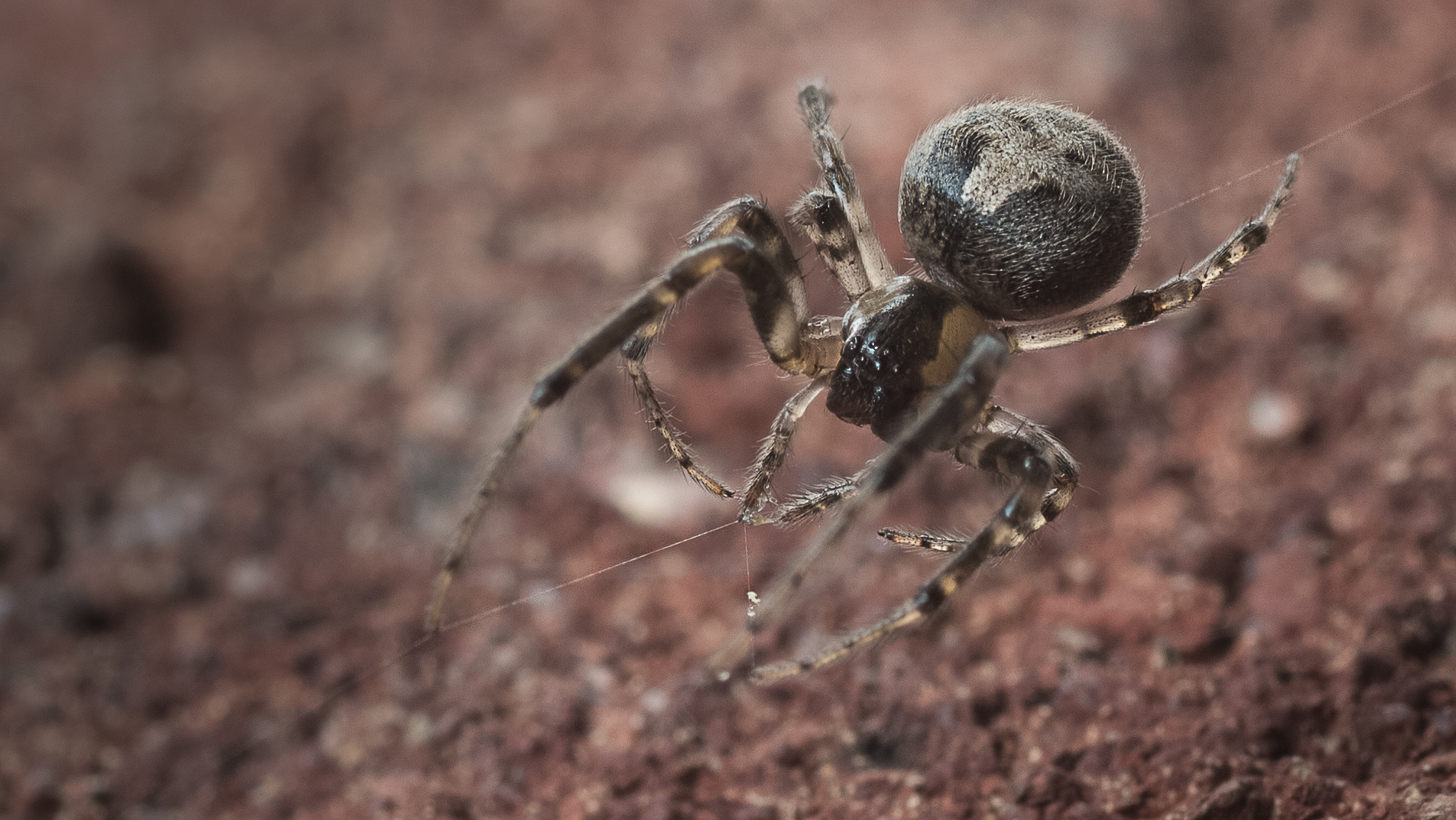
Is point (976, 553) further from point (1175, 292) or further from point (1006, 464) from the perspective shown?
point (1175, 292)

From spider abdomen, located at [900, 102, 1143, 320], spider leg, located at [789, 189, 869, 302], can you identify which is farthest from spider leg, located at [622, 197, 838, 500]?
spider abdomen, located at [900, 102, 1143, 320]

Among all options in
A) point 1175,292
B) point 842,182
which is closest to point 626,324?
point 842,182

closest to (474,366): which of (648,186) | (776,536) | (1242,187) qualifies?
(648,186)

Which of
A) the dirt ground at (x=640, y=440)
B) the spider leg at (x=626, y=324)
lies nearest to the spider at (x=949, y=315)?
the spider leg at (x=626, y=324)

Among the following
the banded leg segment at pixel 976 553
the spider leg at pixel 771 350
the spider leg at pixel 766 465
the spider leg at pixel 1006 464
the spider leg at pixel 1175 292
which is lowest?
the banded leg segment at pixel 976 553

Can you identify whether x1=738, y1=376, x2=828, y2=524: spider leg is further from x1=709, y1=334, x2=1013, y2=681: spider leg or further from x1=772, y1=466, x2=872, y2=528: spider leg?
x1=709, y1=334, x2=1013, y2=681: spider leg

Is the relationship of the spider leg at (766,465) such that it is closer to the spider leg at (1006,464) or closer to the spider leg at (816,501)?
the spider leg at (816,501)
